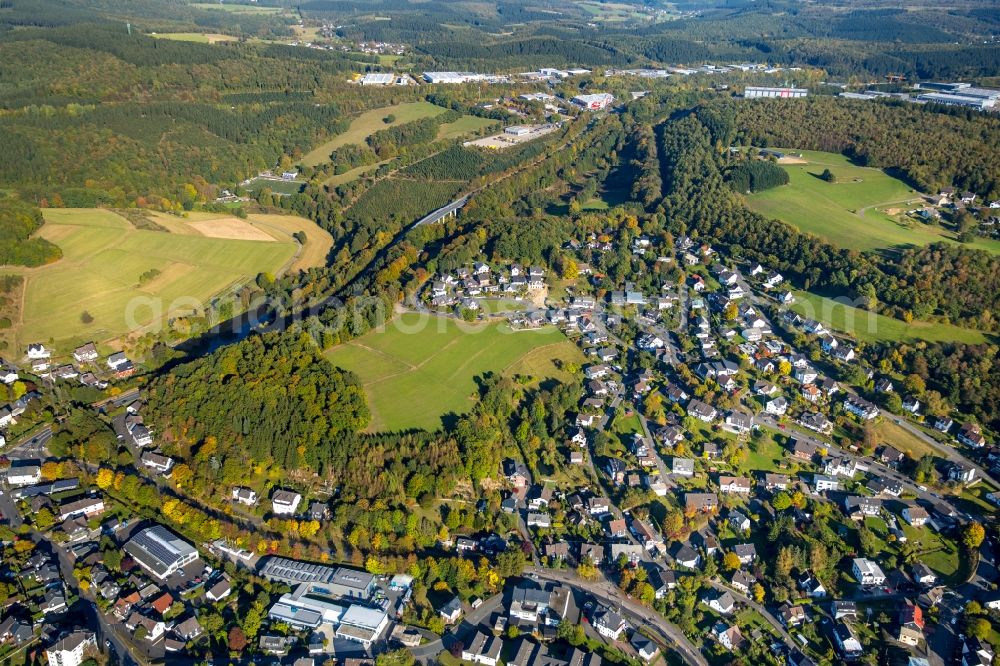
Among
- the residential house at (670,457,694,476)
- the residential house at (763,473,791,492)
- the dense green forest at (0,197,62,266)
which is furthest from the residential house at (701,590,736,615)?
the dense green forest at (0,197,62,266)

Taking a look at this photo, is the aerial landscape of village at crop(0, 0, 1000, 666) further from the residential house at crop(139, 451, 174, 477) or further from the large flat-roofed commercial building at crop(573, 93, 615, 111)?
the large flat-roofed commercial building at crop(573, 93, 615, 111)

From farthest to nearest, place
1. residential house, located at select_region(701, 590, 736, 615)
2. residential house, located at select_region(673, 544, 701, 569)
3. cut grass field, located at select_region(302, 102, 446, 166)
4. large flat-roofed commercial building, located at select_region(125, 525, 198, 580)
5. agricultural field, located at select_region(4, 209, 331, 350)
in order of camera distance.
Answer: cut grass field, located at select_region(302, 102, 446, 166) → agricultural field, located at select_region(4, 209, 331, 350) → residential house, located at select_region(673, 544, 701, 569) → large flat-roofed commercial building, located at select_region(125, 525, 198, 580) → residential house, located at select_region(701, 590, 736, 615)

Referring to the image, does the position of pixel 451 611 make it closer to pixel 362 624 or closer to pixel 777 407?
pixel 362 624

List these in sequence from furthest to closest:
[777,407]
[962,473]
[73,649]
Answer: [777,407] → [962,473] → [73,649]

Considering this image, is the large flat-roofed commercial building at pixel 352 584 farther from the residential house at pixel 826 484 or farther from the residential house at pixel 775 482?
the residential house at pixel 826 484

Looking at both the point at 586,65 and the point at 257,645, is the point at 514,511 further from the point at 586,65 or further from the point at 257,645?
the point at 586,65

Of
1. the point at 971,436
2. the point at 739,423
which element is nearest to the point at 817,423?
the point at 739,423
